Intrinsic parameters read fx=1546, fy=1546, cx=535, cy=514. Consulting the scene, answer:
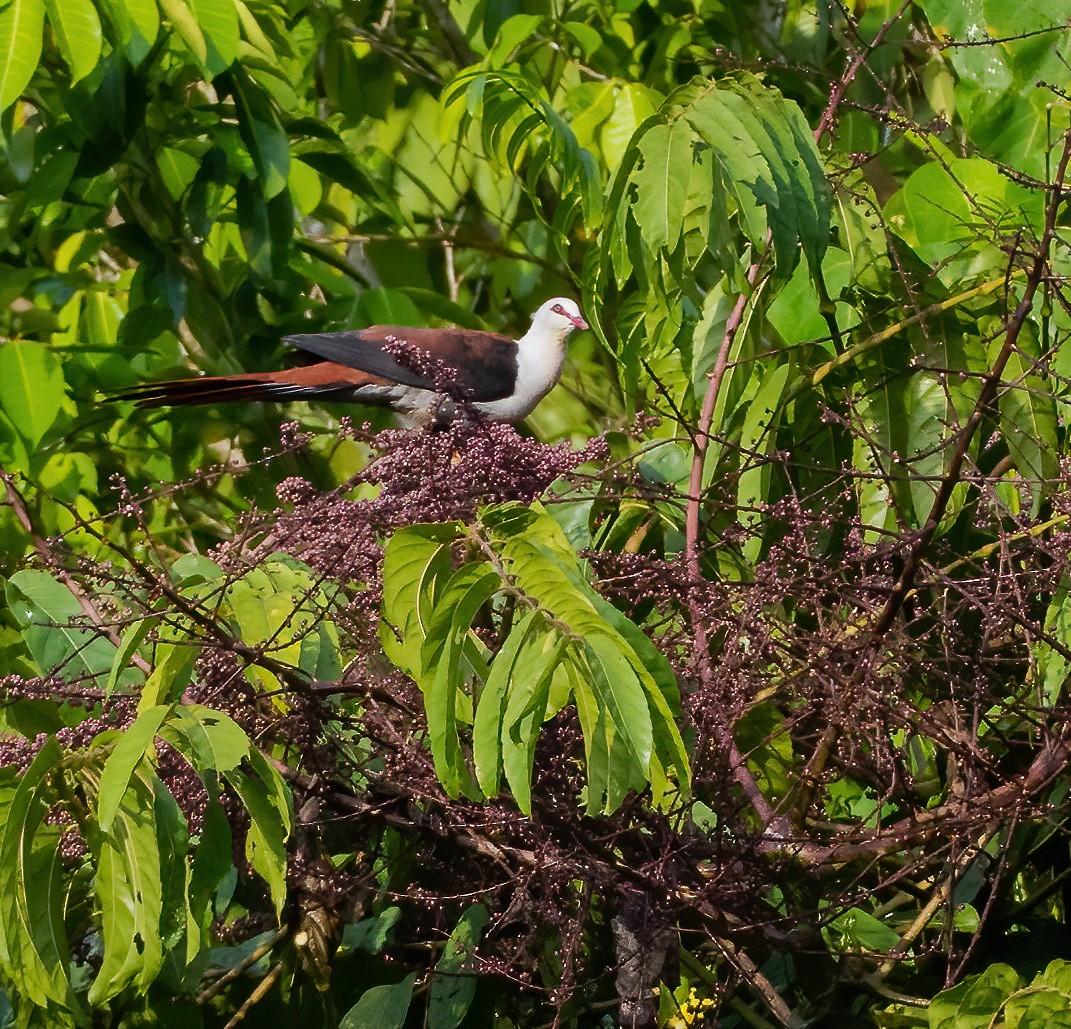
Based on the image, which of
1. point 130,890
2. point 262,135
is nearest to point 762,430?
point 130,890

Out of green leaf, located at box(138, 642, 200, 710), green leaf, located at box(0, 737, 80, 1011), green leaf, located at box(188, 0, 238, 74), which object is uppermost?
green leaf, located at box(188, 0, 238, 74)

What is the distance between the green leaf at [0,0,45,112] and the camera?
7.24 feet

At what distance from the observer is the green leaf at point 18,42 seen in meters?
2.21

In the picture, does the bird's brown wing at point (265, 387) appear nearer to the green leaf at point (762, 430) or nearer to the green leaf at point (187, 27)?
the green leaf at point (187, 27)

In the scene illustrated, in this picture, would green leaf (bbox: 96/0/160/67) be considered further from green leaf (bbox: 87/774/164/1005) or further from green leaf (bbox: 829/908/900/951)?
green leaf (bbox: 829/908/900/951)

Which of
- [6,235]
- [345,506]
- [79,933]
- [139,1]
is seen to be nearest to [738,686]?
[345,506]

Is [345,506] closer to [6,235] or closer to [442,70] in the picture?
[6,235]

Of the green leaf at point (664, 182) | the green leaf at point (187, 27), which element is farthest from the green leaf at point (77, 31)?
the green leaf at point (664, 182)

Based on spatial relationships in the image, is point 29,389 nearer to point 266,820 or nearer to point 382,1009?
point 382,1009

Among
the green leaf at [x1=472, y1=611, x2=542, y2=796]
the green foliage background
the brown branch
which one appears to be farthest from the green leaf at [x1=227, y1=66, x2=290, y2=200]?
the green leaf at [x1=472, y1=611, x2=542, y2=796]

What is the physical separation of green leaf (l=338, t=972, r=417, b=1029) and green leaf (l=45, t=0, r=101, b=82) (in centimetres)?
137

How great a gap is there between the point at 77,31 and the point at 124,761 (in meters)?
1.45

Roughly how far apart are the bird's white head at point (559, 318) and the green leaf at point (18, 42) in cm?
173

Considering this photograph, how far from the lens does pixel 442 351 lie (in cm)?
336
